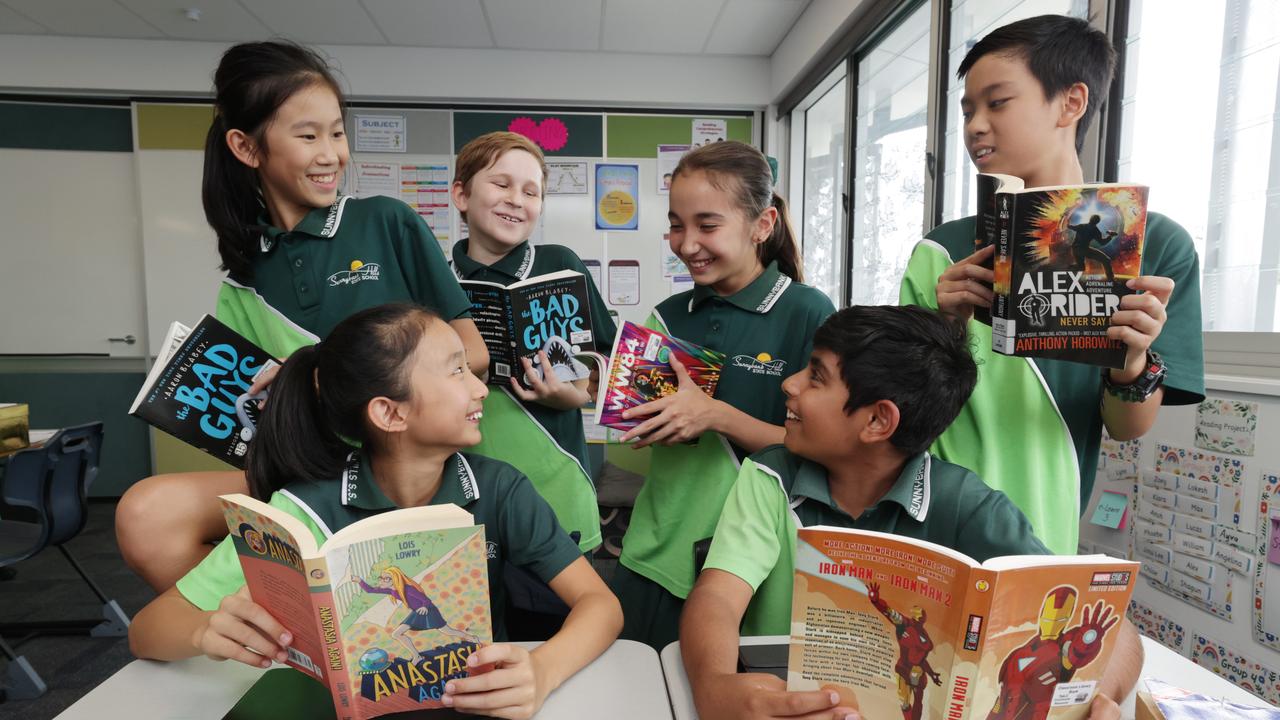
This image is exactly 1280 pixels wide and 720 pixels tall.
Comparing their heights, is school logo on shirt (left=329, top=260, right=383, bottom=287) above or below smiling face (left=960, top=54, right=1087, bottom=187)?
below

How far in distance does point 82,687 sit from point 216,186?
2.00 meters

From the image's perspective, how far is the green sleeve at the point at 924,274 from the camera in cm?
119

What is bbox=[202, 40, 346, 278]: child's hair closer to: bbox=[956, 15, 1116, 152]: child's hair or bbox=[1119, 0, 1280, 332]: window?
bbox=[956, 15, 1116, 152]: child's hair

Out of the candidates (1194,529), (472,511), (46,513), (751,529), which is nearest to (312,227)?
(472,511)

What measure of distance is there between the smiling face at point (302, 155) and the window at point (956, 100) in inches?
75.8

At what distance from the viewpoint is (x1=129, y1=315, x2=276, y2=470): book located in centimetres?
112

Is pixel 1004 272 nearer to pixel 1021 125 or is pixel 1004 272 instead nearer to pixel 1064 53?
pixel 1021 125

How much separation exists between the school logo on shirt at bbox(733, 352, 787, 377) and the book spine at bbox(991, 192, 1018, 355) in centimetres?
48

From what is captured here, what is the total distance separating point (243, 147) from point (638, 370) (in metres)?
0.85

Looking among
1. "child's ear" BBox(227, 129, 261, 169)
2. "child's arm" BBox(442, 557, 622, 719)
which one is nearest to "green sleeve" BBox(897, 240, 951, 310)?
"child's arm" BBox(442, 557, 622, 719)

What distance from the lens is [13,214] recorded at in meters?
4.37

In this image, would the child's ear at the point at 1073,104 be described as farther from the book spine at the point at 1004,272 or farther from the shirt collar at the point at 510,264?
the shirt collar at the point at 510,264

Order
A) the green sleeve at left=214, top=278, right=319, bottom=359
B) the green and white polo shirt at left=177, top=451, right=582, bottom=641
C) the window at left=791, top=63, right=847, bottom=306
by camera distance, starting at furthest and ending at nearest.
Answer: the window at left=791, top=63, right=847, bottom=306 → the green sleeve at left=214, top=278, right=319, bottom=359 → the green and white polo shirt at left=177, top=451, right=582, bottom=641

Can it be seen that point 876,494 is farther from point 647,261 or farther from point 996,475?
point 647,261
